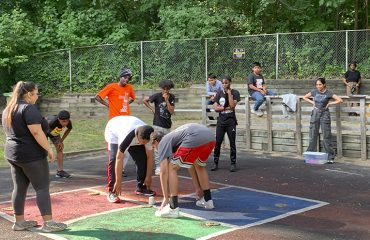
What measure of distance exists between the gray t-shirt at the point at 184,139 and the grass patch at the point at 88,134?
617 centimetres

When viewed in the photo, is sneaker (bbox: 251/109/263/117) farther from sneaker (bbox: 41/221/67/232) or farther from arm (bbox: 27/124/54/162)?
arm (bbox: 27/124/54/162)

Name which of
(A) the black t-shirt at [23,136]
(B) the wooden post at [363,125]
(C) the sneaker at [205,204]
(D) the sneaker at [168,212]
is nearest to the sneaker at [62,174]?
(C) the sneaker at [205,204]

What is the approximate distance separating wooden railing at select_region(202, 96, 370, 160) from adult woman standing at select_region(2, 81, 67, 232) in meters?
7.21

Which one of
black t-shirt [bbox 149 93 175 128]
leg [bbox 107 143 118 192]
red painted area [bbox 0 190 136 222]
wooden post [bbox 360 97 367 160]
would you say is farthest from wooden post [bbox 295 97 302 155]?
leg [bbox 107 143 118 192]

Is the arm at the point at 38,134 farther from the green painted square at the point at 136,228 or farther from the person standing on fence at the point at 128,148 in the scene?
the person standing on fence at the point at 128,148

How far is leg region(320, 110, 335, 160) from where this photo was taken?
11.0m

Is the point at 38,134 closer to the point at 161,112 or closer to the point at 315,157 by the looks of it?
the point at 161,112

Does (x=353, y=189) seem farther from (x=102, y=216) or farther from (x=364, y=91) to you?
(x=364, y=91)

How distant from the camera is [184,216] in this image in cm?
667

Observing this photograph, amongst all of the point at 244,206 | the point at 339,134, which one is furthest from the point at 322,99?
the point at 244,206

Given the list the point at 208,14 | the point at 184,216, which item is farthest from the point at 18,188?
the point at 208,14

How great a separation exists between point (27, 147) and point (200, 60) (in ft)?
49.2

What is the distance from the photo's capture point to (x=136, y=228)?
6152mm

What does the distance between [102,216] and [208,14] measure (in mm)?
15792
